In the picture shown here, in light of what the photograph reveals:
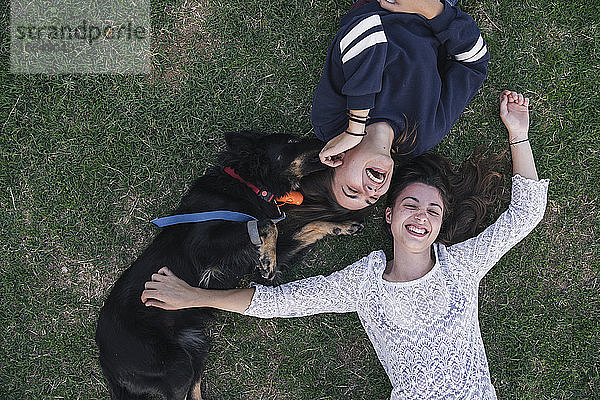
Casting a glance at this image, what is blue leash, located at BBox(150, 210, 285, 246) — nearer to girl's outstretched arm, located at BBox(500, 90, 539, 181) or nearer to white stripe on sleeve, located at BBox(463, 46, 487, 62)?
white stripe on sleeve, located at BBox(463, 46, 487, 62)

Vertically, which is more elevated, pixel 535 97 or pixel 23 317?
pixel 535 97

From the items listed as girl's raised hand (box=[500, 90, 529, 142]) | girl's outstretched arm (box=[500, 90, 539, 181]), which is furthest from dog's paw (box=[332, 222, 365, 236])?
girl's raised hand (box=[500, 90, 529, 142])

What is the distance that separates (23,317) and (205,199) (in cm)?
220

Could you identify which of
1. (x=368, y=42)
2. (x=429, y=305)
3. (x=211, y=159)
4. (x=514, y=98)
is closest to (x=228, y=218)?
(x=211, y=159)

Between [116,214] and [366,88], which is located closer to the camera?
[366,88]

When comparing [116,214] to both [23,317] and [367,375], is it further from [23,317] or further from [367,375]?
[367,375]

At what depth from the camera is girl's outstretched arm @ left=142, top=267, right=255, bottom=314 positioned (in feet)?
11.2

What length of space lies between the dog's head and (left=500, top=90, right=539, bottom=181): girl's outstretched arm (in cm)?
180

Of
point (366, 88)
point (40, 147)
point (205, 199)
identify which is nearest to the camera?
point (366, 88)

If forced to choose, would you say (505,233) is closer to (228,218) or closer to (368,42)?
(368,42)

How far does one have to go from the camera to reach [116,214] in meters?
4.27

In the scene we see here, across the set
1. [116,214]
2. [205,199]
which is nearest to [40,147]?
[116,214]

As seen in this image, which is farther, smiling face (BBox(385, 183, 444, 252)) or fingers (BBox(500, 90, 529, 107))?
fingers (BBox(500, 90, 529, 107))

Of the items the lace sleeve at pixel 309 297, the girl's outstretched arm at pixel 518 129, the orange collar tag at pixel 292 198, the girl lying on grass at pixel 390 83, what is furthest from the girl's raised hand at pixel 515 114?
the orange collar tag at pixel 292 198
